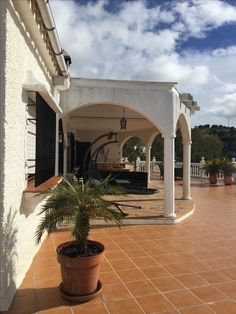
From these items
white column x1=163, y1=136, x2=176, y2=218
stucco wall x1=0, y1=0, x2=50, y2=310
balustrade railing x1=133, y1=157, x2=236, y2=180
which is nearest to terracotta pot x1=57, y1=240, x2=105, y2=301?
stucco wall x1=0, y1=0, x2=50, y2=310

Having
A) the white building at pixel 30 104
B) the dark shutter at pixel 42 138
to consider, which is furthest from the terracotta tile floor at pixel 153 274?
the dark shutter at pixel 42 138

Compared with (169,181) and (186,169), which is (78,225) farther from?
(186,169)

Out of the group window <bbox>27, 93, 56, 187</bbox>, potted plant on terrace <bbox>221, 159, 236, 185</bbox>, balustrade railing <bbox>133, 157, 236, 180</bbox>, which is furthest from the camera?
balustrade railing <bbox>133, 157, 236, 180</bbox>

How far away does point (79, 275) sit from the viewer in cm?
406

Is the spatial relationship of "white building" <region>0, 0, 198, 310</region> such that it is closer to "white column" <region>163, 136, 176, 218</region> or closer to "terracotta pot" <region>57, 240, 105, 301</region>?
"white column" <region>163, 136, 176, 218</region>

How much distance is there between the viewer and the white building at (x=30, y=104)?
374 centimetres

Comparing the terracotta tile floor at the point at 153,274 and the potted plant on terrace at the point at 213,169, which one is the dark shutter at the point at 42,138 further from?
the potted plant on terrace at the point at 213,169

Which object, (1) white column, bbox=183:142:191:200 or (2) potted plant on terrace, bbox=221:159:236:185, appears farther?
(2) potted plant on terrace, bbox=221:159:236:185

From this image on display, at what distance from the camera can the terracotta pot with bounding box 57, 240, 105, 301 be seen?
401 centimetres

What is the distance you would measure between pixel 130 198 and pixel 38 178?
6.98 m

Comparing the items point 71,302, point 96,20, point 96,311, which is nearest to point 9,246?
point 71,302

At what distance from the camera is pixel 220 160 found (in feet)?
62.6

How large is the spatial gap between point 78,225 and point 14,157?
1.23 meters

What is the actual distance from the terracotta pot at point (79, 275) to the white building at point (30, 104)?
0.71m
